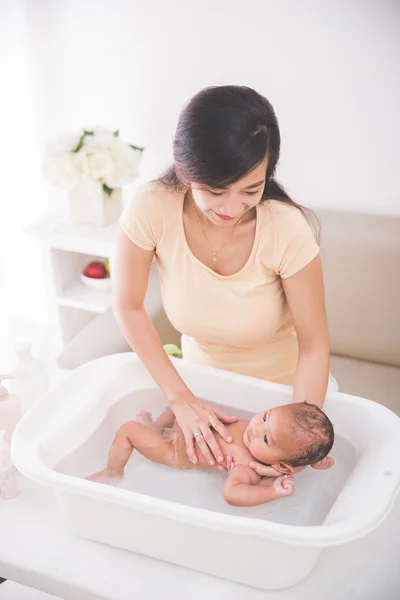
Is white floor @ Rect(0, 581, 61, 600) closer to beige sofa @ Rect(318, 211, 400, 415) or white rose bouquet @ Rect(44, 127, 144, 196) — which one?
beige sofa @ Rect(318, 211, 400, 415)

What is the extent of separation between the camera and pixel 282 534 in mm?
913

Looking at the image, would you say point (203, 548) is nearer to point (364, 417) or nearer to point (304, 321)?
point (364, 417)

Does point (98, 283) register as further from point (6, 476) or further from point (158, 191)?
point (6, 476)

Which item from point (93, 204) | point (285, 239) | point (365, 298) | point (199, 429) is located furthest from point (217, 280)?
point (93, 204)

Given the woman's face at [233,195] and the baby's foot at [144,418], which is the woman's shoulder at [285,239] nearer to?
the woman's face at [233,195]

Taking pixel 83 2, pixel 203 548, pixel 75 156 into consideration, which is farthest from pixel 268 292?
pixel 83 2

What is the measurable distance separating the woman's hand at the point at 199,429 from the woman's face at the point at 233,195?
39 cm

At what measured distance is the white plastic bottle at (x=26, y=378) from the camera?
138cm

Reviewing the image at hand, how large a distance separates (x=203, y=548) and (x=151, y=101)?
1.66 metres

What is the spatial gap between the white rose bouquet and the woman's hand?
39.6 inches

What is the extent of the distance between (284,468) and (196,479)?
0.62ft

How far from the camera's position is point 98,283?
2.34m

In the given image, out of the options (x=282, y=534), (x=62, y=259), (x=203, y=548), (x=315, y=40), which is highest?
(x=315, y=40)

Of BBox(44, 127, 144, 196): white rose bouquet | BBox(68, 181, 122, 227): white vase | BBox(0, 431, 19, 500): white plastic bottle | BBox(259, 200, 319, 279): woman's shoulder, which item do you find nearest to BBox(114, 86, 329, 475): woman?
BBox(259, 200, 319, 279): woman's shoulder
